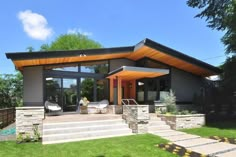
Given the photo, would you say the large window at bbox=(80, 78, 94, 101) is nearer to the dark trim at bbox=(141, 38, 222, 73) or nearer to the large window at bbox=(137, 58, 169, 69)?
the large window at bbox=(137, 58, 169, 69)

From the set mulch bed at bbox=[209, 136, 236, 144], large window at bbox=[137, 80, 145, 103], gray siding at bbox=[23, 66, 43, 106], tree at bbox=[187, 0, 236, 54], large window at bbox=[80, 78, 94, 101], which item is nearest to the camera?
mulch bed at bbox=[209, 136, 236, 144]

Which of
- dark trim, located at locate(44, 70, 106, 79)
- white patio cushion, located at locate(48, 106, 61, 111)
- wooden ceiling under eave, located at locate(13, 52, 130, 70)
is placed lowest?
white patio cushion, located at locate(48, 106, 61, 111)

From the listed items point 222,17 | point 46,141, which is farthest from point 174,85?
point 46,141

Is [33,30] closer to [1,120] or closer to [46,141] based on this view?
[1,120]

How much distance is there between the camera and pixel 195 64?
15570mm

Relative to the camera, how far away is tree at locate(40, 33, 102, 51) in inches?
1545

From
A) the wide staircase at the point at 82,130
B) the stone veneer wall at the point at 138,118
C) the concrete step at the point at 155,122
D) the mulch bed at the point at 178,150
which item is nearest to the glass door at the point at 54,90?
the wide staircase at the point at 82,130

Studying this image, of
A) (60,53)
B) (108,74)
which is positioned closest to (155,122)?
(108,74)

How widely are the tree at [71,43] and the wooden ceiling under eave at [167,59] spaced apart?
2432 centimetres

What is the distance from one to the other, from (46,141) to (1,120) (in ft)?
14.8

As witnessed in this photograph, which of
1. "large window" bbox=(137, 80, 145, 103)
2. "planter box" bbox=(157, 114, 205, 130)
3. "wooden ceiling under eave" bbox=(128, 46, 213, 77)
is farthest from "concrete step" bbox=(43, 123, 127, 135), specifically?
"large window" bbox=(137, 80, 145, 103)

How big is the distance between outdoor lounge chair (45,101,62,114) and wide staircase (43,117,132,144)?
125 inches

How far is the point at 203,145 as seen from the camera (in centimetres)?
800

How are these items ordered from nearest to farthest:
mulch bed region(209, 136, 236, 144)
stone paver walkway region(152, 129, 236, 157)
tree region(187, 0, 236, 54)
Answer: stone paver walkway region(152, 129, 236, 157) → mulch bed region(209, 136, 236, 144) → tree region(187, 0, 236, 54)
